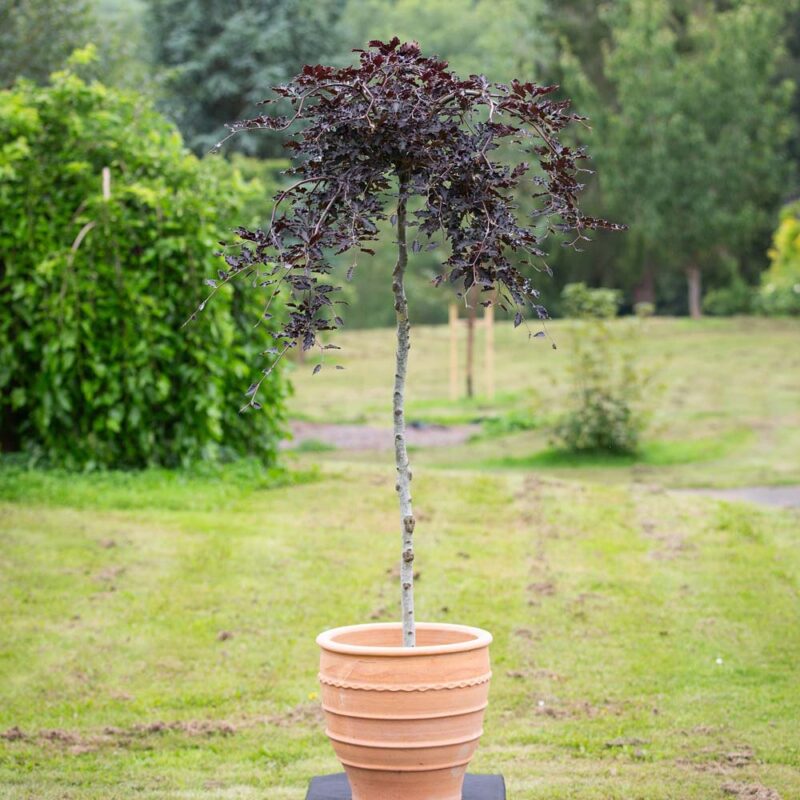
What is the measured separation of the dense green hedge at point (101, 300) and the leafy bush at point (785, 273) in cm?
1947

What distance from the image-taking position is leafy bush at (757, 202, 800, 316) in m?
27.3

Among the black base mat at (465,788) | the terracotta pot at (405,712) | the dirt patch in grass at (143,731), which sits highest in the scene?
the terracotta pot at (405,712)

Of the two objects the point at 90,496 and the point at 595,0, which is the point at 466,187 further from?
the point at 595,0

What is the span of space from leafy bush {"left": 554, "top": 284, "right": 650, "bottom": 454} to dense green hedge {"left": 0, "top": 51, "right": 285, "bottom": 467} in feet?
13.3

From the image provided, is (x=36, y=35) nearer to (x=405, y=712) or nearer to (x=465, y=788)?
(x=465, y=788)

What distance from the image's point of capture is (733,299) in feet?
104

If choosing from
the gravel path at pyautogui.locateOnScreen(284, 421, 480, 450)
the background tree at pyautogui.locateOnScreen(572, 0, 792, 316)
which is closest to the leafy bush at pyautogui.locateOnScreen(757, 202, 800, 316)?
the background tree at pyautogui.locateOnScreen(572, 0, 792, 316)

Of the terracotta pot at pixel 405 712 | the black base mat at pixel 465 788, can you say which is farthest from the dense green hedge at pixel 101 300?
the terracotta pot at pixel 405 712

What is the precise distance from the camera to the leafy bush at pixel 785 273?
2731 cm

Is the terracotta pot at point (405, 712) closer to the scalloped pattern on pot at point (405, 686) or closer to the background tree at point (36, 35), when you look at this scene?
the scalloped pattern on pot at point (405, 686)

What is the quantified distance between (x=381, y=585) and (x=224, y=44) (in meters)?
26.1

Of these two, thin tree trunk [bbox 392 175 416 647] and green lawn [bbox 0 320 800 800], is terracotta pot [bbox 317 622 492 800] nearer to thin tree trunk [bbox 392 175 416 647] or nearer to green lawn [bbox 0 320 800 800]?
thin tree trunk [bbox 392 175 416 647]

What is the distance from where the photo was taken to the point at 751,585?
25.0 feet

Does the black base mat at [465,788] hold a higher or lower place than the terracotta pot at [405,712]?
lower
